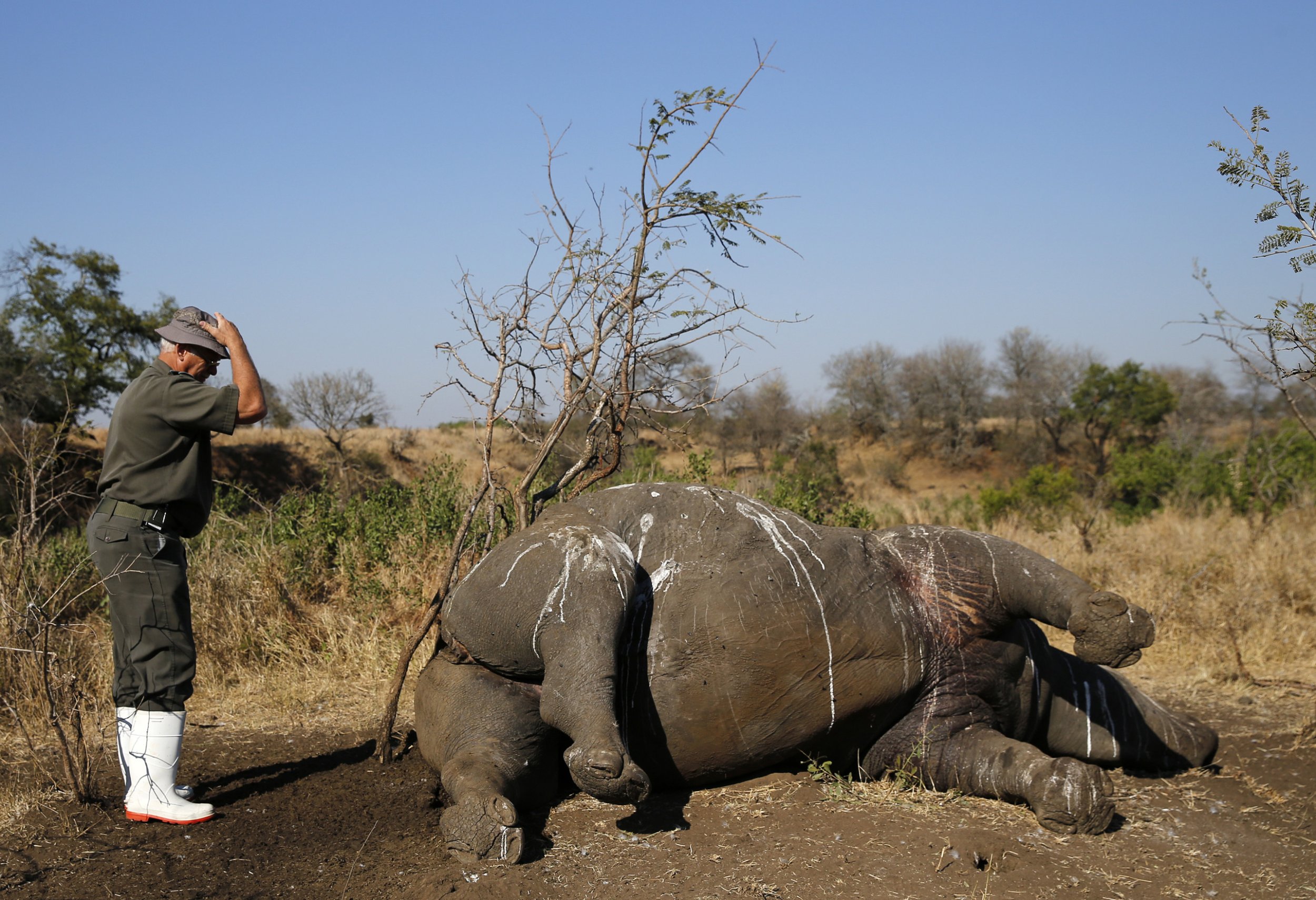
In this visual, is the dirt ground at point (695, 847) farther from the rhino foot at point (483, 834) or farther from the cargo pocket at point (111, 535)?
the cargo pocket at point (111, 535)

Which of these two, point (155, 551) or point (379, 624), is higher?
point (155, 551)

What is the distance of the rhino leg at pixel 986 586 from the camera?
3414 millimetres

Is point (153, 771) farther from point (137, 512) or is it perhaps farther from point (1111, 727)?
point (1111, 727)

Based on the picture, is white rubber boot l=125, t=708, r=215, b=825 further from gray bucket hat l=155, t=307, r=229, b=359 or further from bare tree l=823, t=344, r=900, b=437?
bare tree l=823, t=344, r=900, b=437

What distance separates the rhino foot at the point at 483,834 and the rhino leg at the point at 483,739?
1 centimetres

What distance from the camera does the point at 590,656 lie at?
9.95 ft

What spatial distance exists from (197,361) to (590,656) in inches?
75.7

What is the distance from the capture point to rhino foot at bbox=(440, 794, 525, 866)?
2848mm

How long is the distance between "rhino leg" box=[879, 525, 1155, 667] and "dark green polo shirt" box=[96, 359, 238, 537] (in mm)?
2683

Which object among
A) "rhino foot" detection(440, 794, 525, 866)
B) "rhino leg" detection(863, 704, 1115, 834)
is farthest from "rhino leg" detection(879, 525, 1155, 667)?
"rhino foot" detection(440, 794, 525, 866)

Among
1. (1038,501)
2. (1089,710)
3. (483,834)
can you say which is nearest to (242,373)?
(483,834)

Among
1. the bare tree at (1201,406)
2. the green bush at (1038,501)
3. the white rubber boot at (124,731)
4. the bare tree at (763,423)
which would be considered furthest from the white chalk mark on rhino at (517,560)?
the bare tree at (1201,406)

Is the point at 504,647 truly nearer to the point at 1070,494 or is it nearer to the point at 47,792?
the point at 47,792

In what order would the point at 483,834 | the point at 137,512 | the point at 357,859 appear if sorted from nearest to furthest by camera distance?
the point at 483,834
the point at 357,859
the point at 137,512
